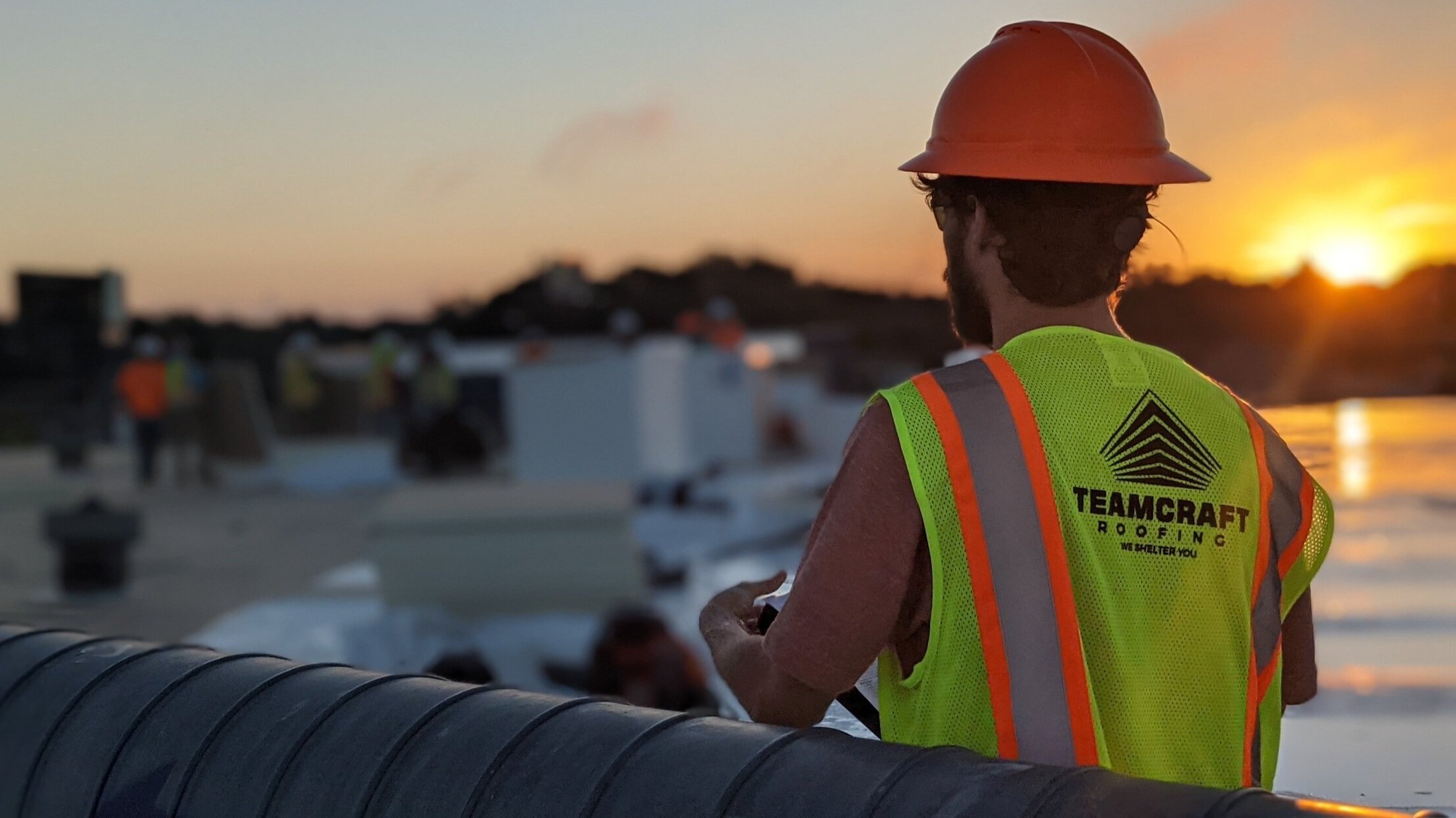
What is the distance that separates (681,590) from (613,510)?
5.03 ft

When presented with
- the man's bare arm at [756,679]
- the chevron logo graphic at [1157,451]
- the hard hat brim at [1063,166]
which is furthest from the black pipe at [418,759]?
the hard hat brim at [1063,166]

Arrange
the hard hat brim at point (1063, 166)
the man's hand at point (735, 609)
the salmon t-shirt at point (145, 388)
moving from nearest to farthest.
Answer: the hard hat brim at point (1063, 166)
the man's hand at point (735, 609)
the salmon t-shirt at point (145, 388)

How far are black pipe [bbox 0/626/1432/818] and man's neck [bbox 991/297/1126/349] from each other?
49cm

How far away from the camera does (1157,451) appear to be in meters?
1.43

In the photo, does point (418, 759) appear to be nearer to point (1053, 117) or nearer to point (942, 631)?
point (942, 631)

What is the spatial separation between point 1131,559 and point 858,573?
0.98ft

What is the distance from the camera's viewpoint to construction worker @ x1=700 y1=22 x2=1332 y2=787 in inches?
54.7

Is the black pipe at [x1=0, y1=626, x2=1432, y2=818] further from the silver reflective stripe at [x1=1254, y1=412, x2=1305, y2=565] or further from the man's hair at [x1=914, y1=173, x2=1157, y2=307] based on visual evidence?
the man's hair at [x1=914, y1=173, x2=1157, y2=307]

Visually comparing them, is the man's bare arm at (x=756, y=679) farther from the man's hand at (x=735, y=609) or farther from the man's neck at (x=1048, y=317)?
the man's neck at (x=1048, y=317)

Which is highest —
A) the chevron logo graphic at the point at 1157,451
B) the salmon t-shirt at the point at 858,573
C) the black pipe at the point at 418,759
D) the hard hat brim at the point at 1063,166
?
the hard hat brim at the point at 1063,166

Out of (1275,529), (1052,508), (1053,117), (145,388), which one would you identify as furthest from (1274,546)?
(145,388)

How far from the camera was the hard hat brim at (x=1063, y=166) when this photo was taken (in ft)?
4.89

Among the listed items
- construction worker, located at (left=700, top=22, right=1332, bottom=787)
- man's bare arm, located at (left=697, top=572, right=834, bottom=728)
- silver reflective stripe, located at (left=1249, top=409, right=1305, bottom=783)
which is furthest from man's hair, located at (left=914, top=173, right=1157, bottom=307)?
man's bare arm, located at (left=697, top=572, right=834, bottom=728)

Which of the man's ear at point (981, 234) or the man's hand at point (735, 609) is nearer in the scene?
the man's ear at point (981, 234)
